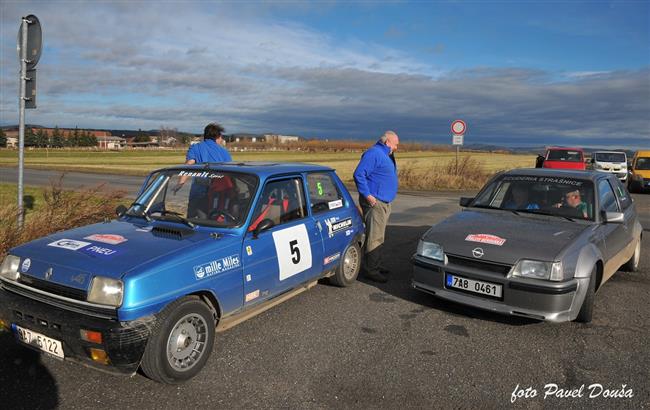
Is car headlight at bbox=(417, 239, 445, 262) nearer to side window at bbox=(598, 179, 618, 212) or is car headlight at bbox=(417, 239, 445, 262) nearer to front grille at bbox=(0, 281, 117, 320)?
side window at bbox=(598, 179, 618, 212)

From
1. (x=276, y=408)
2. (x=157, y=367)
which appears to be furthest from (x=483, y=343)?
(x=157, y=367)

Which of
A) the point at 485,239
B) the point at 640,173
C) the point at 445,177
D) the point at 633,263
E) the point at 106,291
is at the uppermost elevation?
the point at 640,173

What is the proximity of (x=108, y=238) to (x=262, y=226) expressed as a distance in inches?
49.7

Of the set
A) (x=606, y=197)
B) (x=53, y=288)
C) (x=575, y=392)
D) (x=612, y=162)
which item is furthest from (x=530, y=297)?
(x=612, y=162)

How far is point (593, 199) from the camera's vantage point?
5.43 meters

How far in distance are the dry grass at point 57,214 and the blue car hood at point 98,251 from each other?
8.42 feet

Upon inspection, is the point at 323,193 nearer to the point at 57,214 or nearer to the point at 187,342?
the point at 187,342

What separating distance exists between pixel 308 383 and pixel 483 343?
1779 millimetres

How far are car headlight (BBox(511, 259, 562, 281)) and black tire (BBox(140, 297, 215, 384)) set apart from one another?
2835 millimetres

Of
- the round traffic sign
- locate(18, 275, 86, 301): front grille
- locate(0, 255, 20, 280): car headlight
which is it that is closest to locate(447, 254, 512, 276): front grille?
locate(18, 275, 86, 301): front grille

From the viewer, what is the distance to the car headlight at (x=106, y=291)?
313cm

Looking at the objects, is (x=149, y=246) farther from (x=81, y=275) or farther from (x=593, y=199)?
(x=593, y=199)

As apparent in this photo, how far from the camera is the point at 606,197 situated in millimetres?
5828

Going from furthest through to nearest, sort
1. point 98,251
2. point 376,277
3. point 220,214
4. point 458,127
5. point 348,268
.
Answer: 1. point 458,127
2. point 376,277
3. point 348,268
4. point 220,214
5. point 98,251
